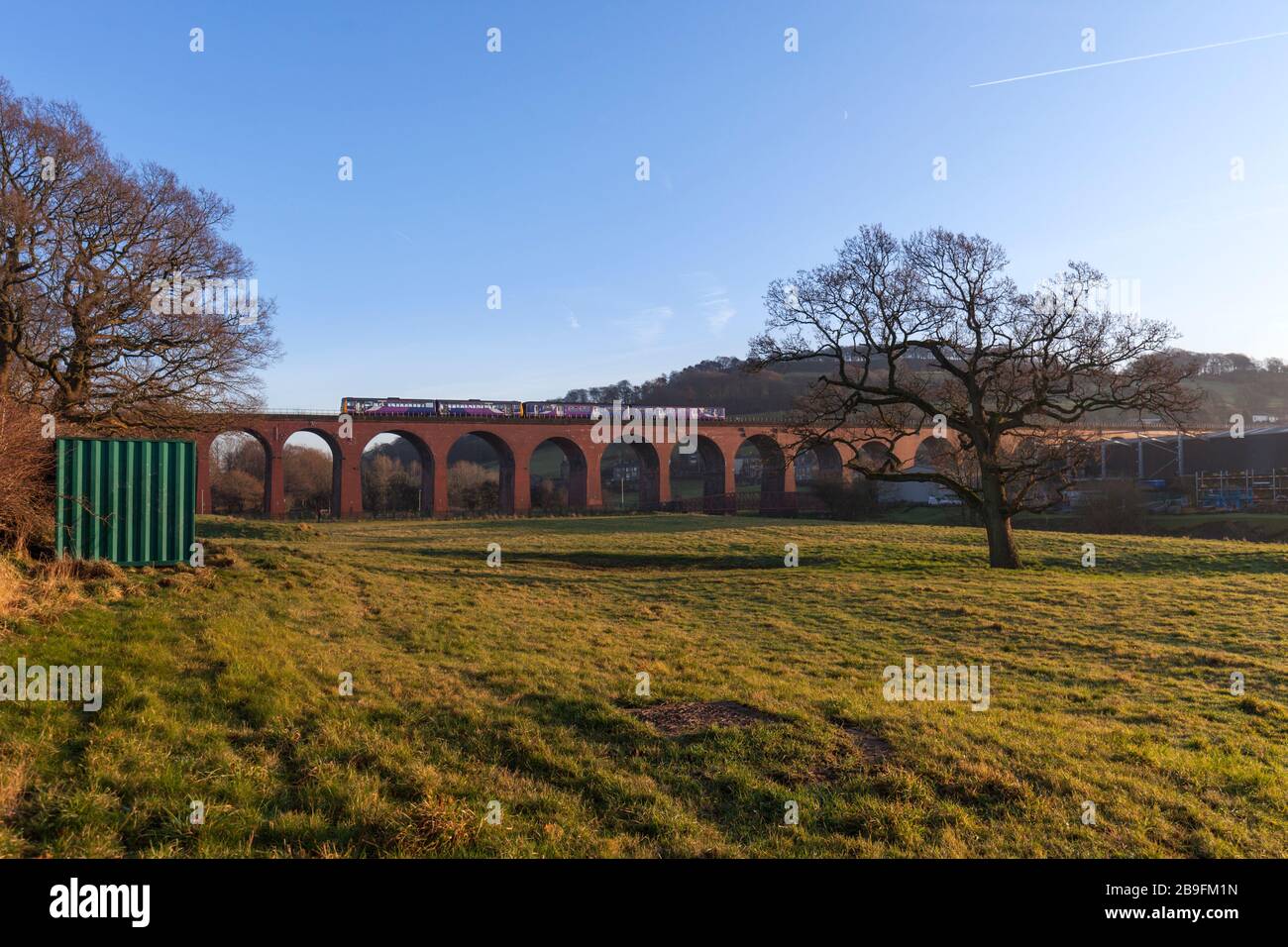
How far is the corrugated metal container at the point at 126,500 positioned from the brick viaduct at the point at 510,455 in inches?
1499

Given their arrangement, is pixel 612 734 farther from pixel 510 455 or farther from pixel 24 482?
pixel 510 455

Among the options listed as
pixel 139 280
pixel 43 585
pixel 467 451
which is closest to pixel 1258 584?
pixel 43 585

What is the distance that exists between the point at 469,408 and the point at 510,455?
5165 mm

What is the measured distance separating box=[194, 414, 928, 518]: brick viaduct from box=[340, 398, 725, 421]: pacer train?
63cm

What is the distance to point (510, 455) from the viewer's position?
61.7 metres

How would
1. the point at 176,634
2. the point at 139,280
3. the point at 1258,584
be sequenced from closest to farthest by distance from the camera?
the point at 176,634
the point at 1258,584
the point at 139,280

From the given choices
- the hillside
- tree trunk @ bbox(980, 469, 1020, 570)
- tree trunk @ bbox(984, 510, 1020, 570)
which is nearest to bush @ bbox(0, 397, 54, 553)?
tree trunk @ bbox(980, 469, 1020, 570)

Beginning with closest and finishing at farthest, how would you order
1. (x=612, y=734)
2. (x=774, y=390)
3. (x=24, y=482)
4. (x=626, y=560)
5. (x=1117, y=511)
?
(x=612, y=734), (x=24, y=482), (x=626, y=560), (x=1117, y=511), (x=774, y=390)

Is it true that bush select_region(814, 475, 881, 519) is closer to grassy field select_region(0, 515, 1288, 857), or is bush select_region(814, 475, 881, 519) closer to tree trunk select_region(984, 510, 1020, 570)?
tree trunk select_region(984, 510, 1020, 570)

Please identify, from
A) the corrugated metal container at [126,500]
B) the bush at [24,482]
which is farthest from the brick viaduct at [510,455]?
the bush at [24,482]

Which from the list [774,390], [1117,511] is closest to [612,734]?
[1117,511]
